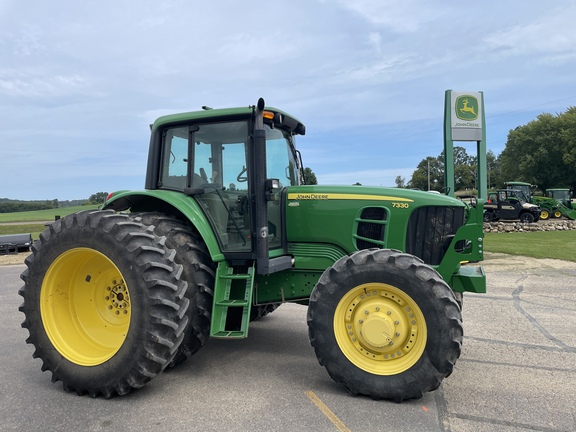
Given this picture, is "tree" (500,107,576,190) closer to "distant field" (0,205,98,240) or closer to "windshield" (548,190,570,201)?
"windshield" (548,190,570,201)

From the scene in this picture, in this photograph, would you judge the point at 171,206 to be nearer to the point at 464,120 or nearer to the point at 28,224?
the point at 464,120

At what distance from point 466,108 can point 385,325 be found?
13501 millimetres

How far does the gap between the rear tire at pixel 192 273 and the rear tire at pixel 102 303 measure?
204mm

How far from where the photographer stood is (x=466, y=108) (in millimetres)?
15070

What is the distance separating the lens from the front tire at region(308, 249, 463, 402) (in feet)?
11.0

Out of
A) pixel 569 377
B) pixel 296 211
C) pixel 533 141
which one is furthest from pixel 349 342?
pixel 533 141

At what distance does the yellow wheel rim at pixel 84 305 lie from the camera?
3.91m

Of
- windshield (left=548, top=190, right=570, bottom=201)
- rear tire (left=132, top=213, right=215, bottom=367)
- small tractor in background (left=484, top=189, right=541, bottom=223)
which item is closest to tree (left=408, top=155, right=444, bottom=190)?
windshield (left=548, top=190, right=570, bottom=201)

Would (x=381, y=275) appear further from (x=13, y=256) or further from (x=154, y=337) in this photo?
(x=13, y=256)

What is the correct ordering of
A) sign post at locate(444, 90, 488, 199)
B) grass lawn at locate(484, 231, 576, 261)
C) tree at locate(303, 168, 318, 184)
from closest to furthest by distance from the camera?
tree at locate(303, 168, 318, 184)
grass lawn at locate(484, 231, 576, 261)
sign post at locate(444, 90, 488, 199)

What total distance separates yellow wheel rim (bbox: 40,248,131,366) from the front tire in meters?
1.81

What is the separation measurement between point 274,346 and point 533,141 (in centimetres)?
5928

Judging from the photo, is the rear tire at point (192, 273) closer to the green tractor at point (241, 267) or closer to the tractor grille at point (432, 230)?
the green tractor at point (241, 267)

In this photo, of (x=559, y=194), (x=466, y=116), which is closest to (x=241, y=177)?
(x=466, y=116)
